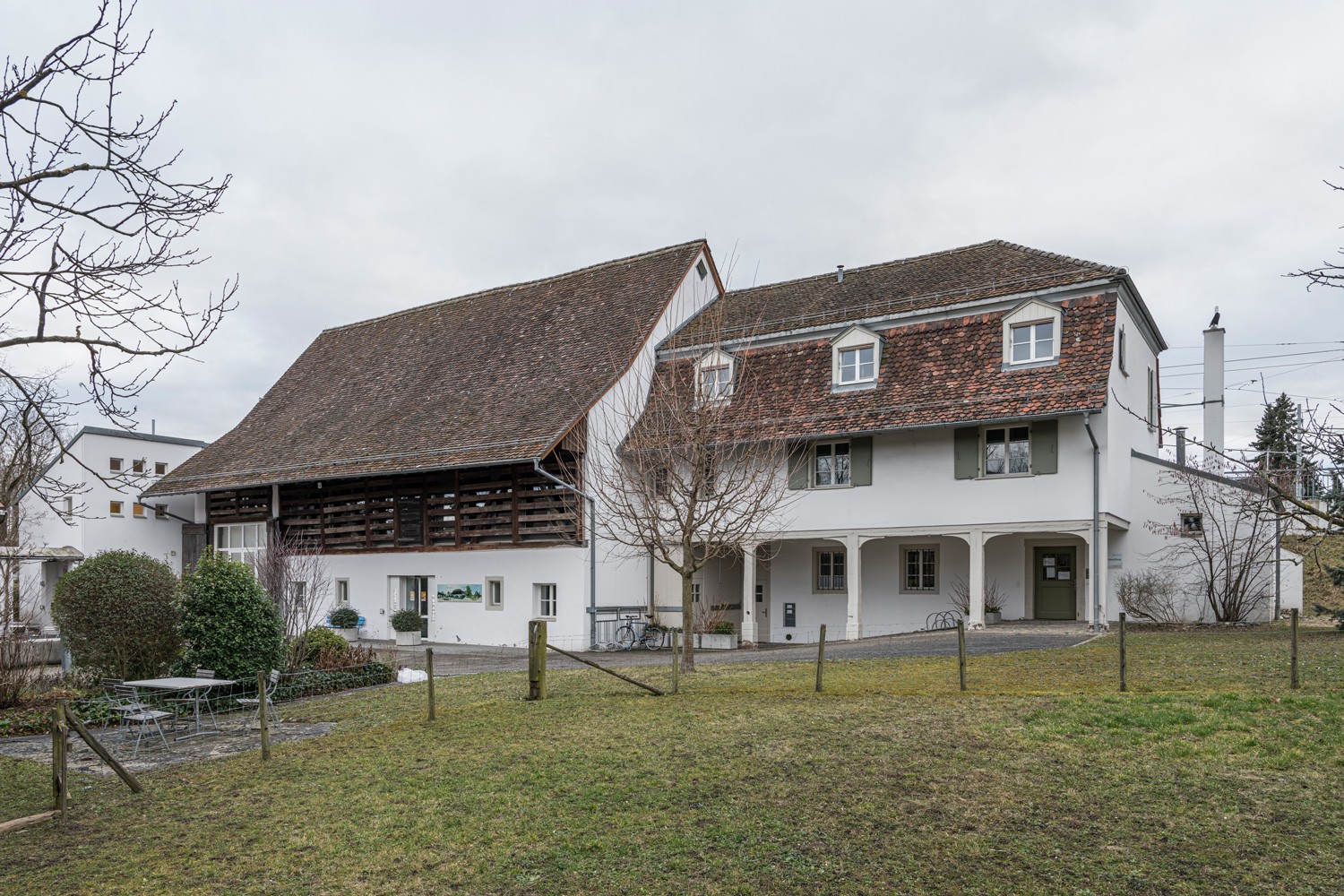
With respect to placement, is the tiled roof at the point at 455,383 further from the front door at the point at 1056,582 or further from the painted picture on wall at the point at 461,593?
the front door at the point at 1056,582

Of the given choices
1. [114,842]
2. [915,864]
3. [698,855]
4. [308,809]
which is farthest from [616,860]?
[114,842]

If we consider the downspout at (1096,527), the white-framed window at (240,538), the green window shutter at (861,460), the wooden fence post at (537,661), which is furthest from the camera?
the white-framed window at (240,538)

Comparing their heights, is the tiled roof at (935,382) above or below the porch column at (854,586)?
above

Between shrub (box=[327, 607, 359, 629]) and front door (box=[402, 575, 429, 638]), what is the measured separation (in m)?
1.42

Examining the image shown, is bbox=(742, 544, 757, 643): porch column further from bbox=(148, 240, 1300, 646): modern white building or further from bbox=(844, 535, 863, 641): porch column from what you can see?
bbox=(844, 535, 863, 641): porch column

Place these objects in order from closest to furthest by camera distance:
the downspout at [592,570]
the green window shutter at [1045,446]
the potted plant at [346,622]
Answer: the green window shutter at [1045,446]
the downspout at [592,570]
the potted plant at [346,622]

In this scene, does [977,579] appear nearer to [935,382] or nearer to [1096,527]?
[1096,527]

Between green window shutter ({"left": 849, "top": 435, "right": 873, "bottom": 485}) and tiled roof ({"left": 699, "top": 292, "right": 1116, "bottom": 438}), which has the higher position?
tiled roof ({"left": 699, "top": 292, "right": 1116, "bottom": 438})

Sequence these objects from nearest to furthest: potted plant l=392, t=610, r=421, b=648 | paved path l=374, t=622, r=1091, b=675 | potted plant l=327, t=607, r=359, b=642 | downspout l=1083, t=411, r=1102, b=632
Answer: paved path l=374, t=622, r=1091, b=675
downspout l=1083, t=411, r=1102, b=632
potted plant l=392, t=610, r=421, b=648
potted plant l=327, t=607, r=359, b=642

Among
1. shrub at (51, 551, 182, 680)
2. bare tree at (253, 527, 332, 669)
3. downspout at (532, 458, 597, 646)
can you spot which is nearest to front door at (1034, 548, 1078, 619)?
downspout at (532, 458, 597, 646)

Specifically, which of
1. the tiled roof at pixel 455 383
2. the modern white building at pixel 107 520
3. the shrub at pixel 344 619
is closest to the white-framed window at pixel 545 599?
the tiled roof at pixel 455 383

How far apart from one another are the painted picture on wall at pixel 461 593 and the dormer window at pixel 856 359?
9982mm

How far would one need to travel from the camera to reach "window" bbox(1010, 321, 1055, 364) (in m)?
21.2

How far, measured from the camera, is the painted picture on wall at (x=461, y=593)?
25.6 metres
